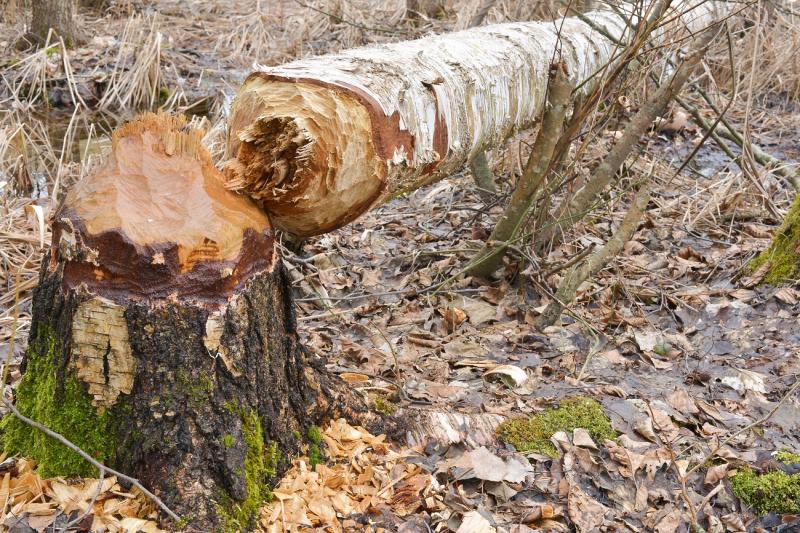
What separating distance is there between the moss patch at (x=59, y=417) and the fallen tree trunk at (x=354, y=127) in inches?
27.2

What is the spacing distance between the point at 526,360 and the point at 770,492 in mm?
1115

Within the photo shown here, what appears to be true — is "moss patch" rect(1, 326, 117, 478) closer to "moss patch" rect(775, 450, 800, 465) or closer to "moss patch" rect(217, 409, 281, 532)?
"moss patch" rect(217, 409, 281, 532)

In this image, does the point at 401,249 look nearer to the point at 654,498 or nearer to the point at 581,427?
the point at 581,427

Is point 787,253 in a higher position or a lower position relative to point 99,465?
higher

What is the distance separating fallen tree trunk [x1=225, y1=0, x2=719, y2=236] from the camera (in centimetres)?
198

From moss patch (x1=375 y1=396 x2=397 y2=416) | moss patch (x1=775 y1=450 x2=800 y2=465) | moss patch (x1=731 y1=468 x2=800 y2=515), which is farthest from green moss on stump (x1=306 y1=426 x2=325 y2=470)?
moss patch (x1=775 y1=450 x2=800 y2=465)

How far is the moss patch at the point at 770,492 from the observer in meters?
2.25

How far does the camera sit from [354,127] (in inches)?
80.9

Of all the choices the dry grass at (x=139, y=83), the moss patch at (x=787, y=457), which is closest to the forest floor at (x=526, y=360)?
the moss patch at (x=787, y=457)

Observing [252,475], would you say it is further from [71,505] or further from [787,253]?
[787,253]

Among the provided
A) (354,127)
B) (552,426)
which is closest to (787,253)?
(552,426)

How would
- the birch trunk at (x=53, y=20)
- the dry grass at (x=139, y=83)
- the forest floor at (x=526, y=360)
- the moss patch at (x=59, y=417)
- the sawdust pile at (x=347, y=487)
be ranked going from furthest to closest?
the birch trunk at (x=53, y=20)
the dry grass at (x=139, y=83)
the forest floor at (x=526, y=360)
the sawdust pile at (x=347, y=487)
the moss patch at (x=59, y=417)

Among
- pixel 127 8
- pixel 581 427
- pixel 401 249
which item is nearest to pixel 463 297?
pixel 401 249

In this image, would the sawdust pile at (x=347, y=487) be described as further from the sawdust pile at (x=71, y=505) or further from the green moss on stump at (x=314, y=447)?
the sawdust pile at (x=71, y=505)
